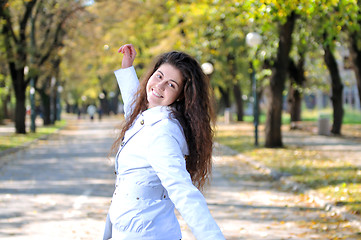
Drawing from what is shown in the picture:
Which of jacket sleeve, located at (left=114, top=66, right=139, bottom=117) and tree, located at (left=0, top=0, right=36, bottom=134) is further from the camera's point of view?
tree, located at (left=0, top=0, right=36, bottom=134)

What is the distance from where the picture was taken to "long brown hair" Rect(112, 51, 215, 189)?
260 cm

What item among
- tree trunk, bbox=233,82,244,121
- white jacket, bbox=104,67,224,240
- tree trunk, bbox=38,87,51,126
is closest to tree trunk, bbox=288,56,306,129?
tree trunk, bbox=233,82,244,121

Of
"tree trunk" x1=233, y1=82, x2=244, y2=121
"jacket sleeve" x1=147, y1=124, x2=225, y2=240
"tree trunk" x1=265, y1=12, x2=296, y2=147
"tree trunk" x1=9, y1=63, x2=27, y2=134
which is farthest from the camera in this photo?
"tree trunk" x1=233, y1=82, x2=244, y2=121

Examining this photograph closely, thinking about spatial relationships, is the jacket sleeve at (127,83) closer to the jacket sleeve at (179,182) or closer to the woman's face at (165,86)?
the woman's face at (165,86)

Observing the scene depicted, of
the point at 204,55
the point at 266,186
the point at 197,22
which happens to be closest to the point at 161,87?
the point at 266,186

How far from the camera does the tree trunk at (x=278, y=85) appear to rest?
59.5ft

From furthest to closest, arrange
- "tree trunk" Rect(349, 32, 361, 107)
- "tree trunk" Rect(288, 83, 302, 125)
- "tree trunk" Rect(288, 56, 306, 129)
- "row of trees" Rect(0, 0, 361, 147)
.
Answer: "tree trunk" Rect(288, 83, 302, 125)
"tree trunk" Rect(288, 56, 306, 129)
"row of trees" Rect(0, 0, 361, 147)
"tree trunk" Rect(349, 32, 361, 107)

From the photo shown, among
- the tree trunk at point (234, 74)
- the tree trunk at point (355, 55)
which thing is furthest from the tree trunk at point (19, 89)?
the tree trunk at point (355, 55)

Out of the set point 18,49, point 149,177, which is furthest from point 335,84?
point 149,177

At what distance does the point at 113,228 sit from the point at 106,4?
97.2 feet

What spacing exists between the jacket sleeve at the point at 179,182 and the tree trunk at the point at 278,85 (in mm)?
16308

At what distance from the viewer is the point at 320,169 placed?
42.1 ft

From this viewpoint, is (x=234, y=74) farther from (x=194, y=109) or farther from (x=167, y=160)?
(x=167, y=160)

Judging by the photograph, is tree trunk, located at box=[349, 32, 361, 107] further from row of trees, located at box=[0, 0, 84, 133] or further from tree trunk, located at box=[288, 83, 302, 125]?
row of trees, located at box=[0, 0, 84, 133]
